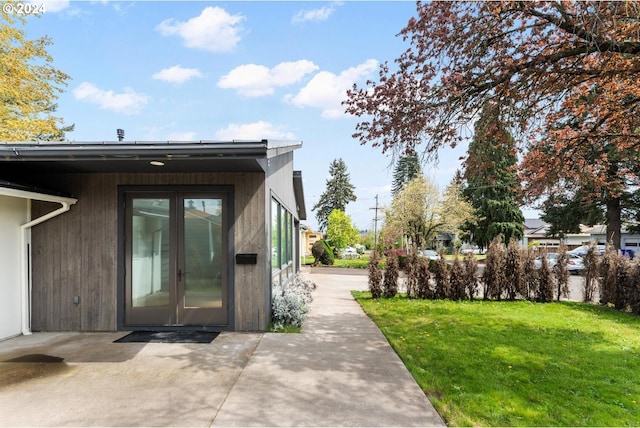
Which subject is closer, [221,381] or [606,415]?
[606,415]

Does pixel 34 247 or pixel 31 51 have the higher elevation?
pixel 31 51

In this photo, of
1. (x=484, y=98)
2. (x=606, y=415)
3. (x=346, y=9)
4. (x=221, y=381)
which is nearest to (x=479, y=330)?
(x=606, y=415)

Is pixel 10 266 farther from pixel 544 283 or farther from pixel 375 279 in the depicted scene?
pixel 544 283

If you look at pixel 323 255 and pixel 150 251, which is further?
pixel 323 255

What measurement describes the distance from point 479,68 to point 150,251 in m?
5.90

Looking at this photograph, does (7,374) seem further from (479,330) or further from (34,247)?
(479,330)

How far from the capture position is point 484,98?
192 inches

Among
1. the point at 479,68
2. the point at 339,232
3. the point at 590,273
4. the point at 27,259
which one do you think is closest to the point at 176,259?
the point at 27,259

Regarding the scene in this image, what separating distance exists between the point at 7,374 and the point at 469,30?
7002mm

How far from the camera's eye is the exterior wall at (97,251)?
5695mm

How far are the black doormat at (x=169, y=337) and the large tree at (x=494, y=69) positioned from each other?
3974 millimetres

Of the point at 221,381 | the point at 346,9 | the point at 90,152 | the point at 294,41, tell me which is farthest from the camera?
the point at 294,41

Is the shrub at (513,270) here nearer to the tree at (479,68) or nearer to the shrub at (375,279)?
the shrub at (375,279)

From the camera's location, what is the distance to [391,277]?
9227 mm
